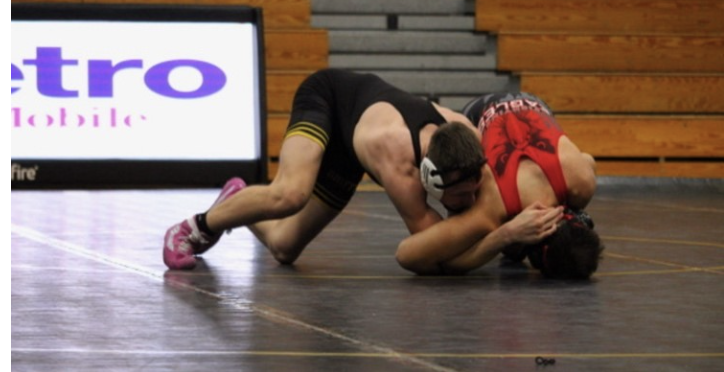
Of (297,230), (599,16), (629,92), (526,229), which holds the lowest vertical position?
(629,92)

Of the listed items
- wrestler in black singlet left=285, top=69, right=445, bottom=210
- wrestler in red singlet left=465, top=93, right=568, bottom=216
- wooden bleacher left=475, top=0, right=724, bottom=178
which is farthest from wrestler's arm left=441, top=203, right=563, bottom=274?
wooden bleacher left=475, top=0, right=724, bottom=178

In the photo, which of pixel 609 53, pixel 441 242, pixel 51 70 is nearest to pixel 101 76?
pixel 51 70

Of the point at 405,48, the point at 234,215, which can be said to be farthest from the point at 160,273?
the point at 405,48

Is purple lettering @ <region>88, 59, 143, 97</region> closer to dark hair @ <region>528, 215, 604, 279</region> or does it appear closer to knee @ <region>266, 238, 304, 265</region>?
knee @ <region>266, 238, 304, 265</region>

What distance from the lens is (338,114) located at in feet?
16.3

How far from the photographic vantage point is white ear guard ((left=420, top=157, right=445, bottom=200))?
4.25 m

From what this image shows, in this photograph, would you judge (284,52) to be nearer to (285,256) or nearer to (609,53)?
(609,53)

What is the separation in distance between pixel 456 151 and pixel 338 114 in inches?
32.4

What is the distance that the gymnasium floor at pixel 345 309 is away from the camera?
3176mm

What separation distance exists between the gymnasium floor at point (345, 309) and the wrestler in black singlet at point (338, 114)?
28 cm

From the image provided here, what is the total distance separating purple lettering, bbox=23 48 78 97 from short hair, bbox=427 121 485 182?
5142 millimetres

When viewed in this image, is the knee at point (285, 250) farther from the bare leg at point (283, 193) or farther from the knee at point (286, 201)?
the knee at point (286, 201)

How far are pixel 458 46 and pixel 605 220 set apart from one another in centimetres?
392

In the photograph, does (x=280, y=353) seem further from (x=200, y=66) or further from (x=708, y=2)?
(x=708, y=2)
